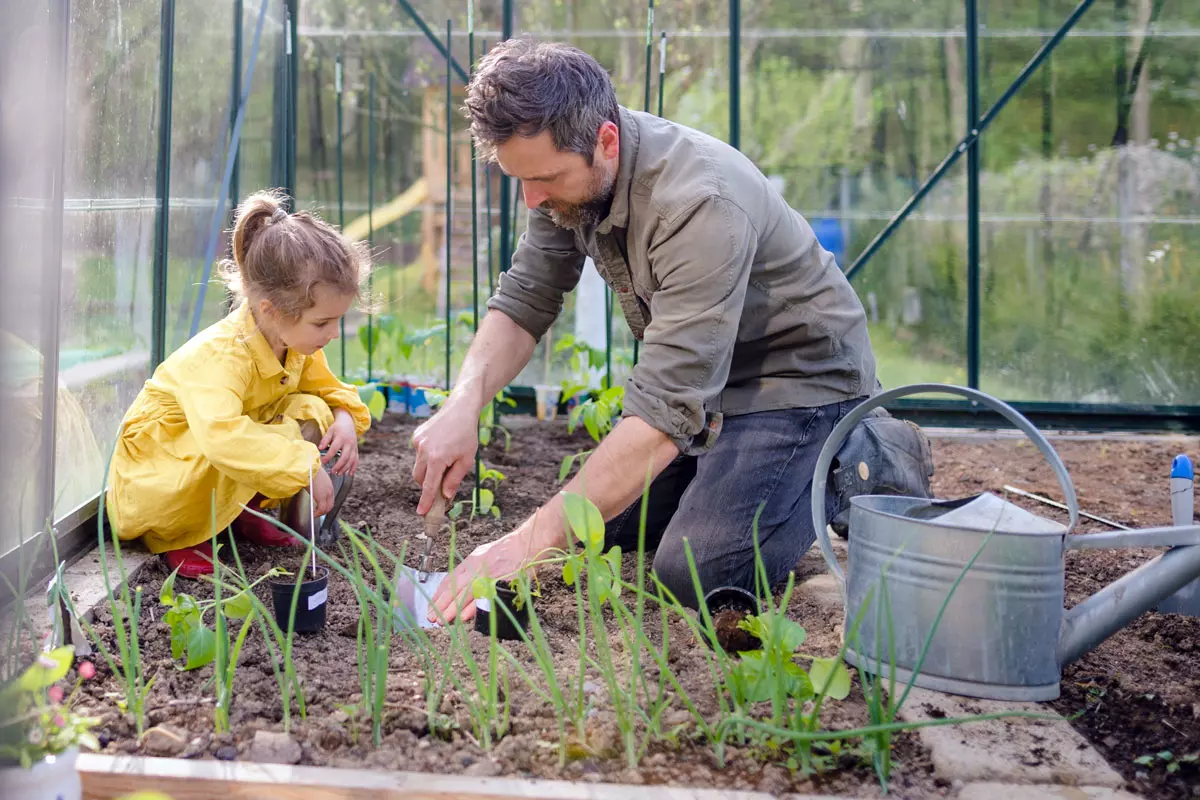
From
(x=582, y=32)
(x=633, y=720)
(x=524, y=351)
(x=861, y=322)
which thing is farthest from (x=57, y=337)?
(x=582, y=32)

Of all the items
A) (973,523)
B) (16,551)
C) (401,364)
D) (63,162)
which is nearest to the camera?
(973,523)

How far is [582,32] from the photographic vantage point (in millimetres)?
4691

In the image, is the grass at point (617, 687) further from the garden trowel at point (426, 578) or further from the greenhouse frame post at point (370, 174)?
the greenhouse frame post at point (370, 174)

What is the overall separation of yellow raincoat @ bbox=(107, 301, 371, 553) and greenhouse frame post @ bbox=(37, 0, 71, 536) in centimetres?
17

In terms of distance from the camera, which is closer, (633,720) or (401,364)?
(633,720)

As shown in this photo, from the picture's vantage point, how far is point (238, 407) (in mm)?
2262

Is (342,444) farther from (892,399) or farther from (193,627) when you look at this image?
(892,399)

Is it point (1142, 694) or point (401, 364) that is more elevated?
point (401, 364)

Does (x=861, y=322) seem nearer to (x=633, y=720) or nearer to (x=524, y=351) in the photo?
(x=524, y=351)

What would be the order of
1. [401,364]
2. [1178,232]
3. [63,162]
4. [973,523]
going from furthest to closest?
1. [401,364]
2. [1178,232]
3. [63,162]
4. [973,523]

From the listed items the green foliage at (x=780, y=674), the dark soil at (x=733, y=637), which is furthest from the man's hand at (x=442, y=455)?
the green foliage at (x=780, y=674)

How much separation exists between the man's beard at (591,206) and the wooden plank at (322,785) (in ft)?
4.03

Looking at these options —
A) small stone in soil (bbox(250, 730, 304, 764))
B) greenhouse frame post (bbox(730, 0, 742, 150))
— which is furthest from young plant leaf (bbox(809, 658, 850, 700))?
greenhouse frame post (bbox(730, 0, 742, 150))

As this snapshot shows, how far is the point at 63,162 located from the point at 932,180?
3.21 metres
